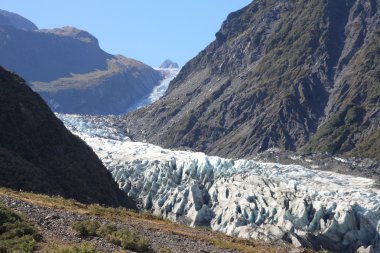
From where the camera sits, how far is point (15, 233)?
66.6 ft

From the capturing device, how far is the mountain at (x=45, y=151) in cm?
4828

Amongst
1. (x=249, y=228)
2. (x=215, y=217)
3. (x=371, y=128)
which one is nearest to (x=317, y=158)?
(x=371, y=128)

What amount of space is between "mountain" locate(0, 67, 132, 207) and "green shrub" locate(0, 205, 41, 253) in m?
23.4

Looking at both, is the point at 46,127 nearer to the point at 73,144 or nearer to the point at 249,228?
the point at 73,144

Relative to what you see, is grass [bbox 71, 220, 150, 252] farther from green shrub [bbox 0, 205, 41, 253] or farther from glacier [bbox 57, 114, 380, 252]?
glacier [bbox 57, 114, 380, 252]

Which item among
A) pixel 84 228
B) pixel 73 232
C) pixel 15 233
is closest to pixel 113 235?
pixel 84 228

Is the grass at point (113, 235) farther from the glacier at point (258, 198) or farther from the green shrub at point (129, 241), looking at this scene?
the glacier at point (258, 198)

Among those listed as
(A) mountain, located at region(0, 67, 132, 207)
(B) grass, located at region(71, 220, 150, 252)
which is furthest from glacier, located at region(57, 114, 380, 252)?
(B) grass, located at region(71, 220, 150, 252)

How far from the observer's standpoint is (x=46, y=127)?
183ft

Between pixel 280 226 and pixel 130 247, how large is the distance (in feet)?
166

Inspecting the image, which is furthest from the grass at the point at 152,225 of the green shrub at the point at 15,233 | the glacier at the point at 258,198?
the glacier at the point at 258,198

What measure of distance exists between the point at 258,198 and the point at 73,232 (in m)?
58.6

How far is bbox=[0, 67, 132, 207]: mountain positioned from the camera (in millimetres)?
48281

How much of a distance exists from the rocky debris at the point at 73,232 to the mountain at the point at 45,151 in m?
20.2
